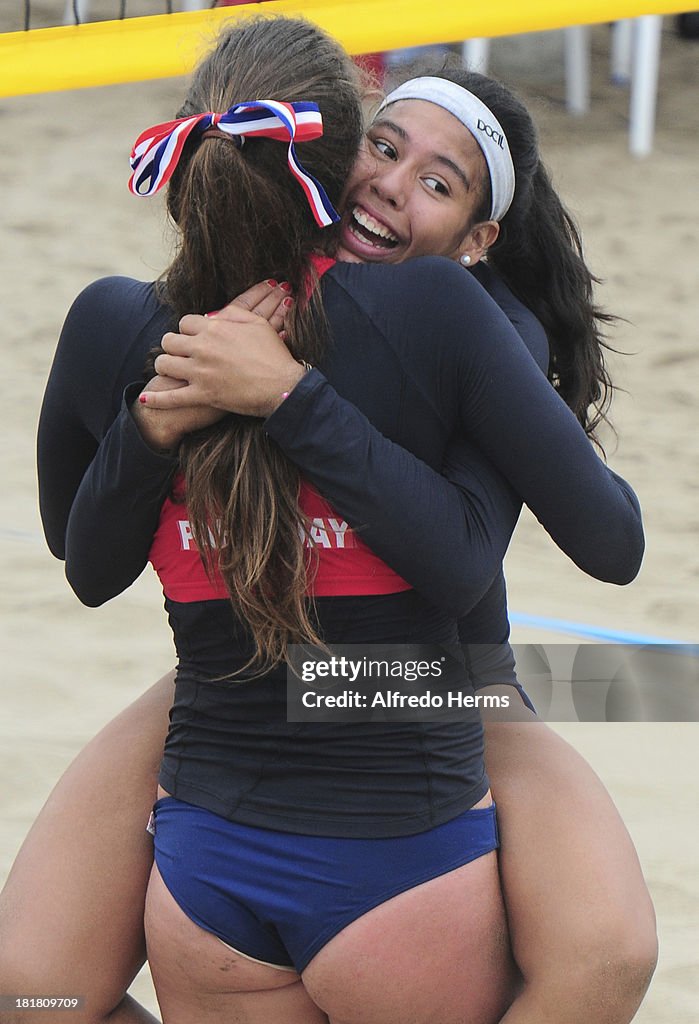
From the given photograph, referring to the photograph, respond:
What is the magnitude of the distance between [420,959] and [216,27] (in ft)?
10.4

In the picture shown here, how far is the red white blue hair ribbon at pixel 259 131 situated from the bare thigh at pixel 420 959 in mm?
652

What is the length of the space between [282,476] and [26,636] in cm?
241

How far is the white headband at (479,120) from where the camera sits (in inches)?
60.7

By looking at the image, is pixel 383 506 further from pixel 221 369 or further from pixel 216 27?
pixel 216 27

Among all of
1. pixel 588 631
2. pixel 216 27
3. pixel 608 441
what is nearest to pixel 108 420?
pixel 588 631

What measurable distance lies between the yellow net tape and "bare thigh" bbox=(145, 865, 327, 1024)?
3.05 metres

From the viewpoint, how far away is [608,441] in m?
4.79

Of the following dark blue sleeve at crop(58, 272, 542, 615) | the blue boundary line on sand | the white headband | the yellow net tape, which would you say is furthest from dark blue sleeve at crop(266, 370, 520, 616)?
the yellow net tape

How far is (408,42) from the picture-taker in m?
4.74

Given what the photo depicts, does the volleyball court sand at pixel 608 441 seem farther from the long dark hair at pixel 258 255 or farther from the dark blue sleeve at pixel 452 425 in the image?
the dark blue sleeve at pixel 452 425

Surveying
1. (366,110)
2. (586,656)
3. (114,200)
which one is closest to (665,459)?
(586,656)

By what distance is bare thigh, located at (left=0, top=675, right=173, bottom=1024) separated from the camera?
1.47 m

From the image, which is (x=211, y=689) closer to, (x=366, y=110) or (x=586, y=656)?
(x=366, y=110)

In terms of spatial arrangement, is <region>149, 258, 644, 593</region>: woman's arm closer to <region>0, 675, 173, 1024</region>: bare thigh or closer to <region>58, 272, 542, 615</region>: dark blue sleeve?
<region>58, 272, 542, 615</region>: dark blue sleeve
